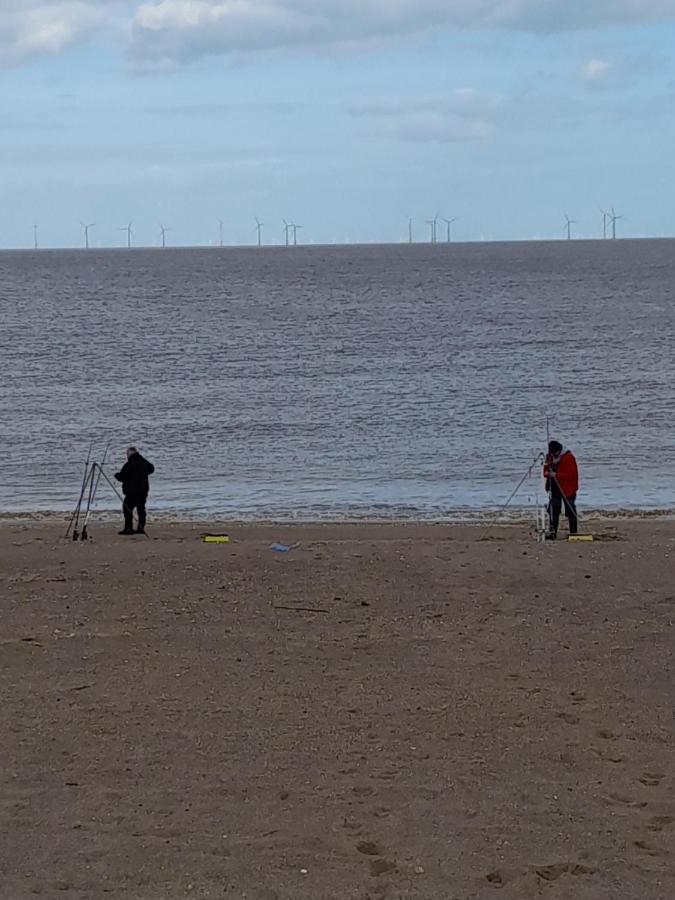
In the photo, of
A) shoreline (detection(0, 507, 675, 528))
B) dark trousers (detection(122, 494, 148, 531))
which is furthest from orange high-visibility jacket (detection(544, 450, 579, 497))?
dark trousers (detection(122, 494, 148, 531))

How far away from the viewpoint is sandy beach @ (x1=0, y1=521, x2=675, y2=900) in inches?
239

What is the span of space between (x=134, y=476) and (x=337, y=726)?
893cm

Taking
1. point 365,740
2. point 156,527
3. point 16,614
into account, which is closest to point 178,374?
point 156,527

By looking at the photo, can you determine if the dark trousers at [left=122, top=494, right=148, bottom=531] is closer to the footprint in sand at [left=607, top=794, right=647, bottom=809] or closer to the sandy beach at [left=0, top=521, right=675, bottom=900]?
the sandy beach at [left=0, top=521, right=675, bottom=900]

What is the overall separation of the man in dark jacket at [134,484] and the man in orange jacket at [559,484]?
526 cm

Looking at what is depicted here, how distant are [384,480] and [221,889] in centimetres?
1855

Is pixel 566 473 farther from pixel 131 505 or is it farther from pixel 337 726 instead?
pixel 337 726

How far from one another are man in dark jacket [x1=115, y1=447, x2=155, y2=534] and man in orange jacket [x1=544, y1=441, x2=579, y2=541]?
5260 mm

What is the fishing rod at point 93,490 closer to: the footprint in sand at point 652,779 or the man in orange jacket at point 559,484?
the man in orange jacket at point 559,484

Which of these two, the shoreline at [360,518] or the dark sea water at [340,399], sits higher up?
the dark sea water at [340,399]

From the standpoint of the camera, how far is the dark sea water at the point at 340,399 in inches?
925

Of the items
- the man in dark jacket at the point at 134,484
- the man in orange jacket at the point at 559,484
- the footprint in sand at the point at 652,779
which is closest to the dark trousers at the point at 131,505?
the man in dark jacket at the point at 134,484

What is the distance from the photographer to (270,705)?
8.48 m

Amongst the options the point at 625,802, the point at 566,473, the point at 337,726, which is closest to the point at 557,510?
the point at 566,473
